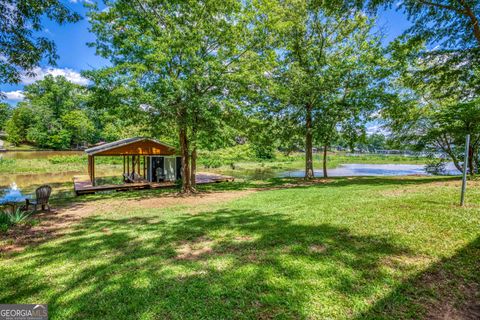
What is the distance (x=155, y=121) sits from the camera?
33.0ft

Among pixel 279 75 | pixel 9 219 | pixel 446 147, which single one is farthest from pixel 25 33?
pixel 446 147

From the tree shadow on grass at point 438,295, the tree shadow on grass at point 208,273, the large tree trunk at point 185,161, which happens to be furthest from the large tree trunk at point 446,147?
the large tree trunk at point 185,161

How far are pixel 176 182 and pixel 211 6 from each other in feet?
33.6

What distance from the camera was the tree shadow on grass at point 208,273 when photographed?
7.95ft

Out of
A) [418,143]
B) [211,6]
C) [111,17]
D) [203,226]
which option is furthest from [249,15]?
[418,143]

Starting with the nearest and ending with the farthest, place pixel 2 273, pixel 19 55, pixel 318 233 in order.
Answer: pixel 2 273
pixel 318 233
pixel 19 55

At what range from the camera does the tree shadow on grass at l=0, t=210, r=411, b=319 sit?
7.95 ft

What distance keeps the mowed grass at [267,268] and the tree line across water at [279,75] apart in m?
4.47

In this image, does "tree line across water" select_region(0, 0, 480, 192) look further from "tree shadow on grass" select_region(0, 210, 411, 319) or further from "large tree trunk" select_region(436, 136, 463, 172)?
"tree shadow on grass" select_region(0, 210, 411, 319)

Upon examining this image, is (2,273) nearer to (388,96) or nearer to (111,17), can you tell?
(111,17)

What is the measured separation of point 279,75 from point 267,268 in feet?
39.9

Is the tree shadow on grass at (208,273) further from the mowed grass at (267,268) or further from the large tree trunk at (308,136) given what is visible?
the large tree trunk at (308,136)

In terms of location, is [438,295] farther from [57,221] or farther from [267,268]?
[57,221]

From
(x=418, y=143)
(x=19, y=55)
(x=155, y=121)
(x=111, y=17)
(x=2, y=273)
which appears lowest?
(x=2, y=273)
